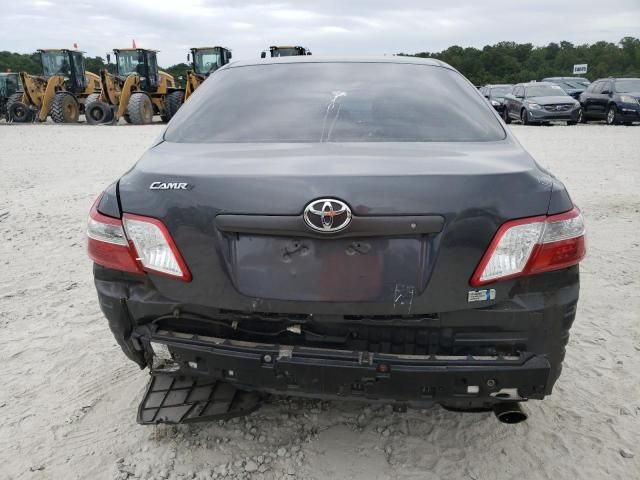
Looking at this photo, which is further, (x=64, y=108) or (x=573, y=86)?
(x=573, y=86)

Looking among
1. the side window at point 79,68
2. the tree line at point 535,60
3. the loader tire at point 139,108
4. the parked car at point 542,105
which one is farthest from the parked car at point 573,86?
the tree line at point 535,60

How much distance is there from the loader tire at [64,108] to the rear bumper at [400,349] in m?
22.8

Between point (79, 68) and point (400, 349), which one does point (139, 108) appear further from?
point (400, 349)

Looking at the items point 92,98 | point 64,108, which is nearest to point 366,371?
point 92,98

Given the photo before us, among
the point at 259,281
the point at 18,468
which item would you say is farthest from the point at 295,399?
the point at 18,468

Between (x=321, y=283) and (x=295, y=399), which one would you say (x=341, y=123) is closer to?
(x=321, y=283)

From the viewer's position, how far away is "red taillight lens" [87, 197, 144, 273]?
1955 millimetres

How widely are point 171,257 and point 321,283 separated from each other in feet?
1.82

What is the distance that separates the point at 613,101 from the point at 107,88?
62.3ft

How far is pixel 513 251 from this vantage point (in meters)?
1.80

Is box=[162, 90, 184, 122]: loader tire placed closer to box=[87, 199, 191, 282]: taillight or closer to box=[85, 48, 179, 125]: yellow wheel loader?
box=[85, 48, 179, 125]: yellow wheel loader

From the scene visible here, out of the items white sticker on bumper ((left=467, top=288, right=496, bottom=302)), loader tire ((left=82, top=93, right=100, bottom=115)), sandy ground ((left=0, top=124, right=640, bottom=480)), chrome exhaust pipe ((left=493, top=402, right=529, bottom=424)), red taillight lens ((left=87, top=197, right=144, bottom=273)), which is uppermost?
red taillight lens ((left=87, top=197, right=144, bottom=273))

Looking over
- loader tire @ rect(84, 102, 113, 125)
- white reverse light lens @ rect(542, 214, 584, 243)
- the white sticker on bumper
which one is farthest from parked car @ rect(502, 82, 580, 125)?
the white sticker on bumper

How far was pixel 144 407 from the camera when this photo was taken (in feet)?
7.91
